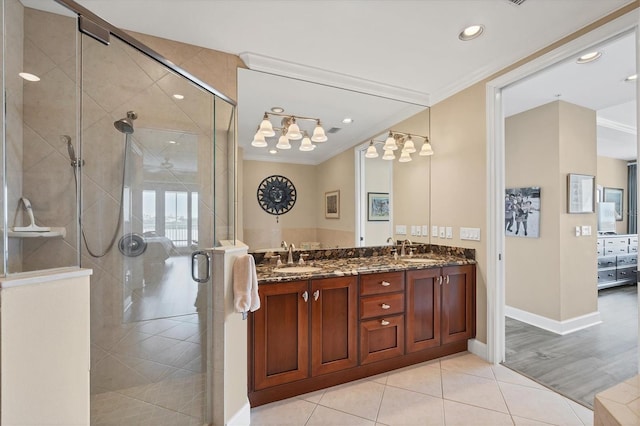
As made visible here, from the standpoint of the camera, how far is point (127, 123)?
1.76m

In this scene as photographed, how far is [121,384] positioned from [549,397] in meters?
2.82

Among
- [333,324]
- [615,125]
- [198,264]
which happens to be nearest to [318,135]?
[198,264]

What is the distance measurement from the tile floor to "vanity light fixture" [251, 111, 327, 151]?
2026mm

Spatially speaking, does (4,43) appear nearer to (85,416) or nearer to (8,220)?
(8,220)

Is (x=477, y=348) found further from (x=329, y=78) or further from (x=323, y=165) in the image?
(x=329, y=78)

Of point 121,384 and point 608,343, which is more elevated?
point 121,384

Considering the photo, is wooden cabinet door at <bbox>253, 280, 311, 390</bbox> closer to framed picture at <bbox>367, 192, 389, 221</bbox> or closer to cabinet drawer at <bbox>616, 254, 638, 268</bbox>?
framed picture at <bbox>367, 192, 389, 221</bbox>

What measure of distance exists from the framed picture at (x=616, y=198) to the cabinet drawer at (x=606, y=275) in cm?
161

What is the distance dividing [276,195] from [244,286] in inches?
42.4

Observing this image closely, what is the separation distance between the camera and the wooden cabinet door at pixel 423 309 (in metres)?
2.36

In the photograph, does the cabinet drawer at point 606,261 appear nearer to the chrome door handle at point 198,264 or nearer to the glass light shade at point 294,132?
the glass light shade at point 294,132

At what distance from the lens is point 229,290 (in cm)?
166

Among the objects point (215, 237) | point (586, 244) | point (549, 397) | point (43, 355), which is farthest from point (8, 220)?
point (586, 244)

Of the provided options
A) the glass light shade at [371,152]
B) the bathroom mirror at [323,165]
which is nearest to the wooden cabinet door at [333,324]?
the bathroom mirror at [323,165]
